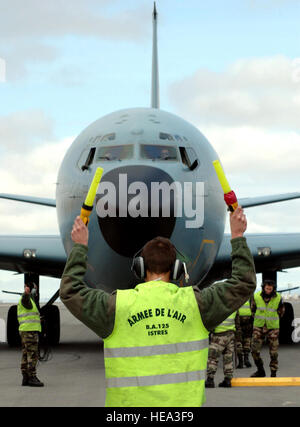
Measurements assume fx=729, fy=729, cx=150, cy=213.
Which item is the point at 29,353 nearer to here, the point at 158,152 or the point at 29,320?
the point at 29,320

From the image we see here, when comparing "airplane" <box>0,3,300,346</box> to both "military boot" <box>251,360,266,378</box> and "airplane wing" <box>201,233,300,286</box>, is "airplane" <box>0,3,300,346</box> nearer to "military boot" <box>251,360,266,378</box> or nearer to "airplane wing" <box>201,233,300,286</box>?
"military boot" <box>251,360,266,378</box>

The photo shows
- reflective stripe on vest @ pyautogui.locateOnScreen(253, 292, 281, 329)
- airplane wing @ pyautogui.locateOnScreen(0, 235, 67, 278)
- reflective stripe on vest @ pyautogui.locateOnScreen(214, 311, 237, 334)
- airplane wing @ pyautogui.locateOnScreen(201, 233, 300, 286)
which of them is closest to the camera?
reflective stripe on vest @ pyautogui.locateOnScreen(214, 311, 237, 334)

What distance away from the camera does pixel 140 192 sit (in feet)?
31.4

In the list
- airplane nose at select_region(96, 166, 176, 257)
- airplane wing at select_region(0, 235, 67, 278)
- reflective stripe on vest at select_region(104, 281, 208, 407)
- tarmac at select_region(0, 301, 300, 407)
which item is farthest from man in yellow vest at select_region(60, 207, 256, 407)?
airplane wing at select_region(0, 235, 67, 278)

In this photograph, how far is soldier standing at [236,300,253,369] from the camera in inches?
526

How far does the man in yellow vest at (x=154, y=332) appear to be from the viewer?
3535 mm

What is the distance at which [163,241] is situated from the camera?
148 inches

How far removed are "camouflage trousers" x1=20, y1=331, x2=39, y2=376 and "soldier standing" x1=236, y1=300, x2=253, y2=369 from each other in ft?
13.4

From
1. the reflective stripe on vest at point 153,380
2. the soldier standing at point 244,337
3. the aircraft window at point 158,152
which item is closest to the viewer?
the reflective stripe on vest at point 153,380

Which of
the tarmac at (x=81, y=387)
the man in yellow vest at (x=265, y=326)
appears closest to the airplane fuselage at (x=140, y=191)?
the man in yellow vest at (x=265, y=326)

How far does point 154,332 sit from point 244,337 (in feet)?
35.0

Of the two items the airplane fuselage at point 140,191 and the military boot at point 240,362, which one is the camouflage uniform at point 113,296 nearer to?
the airplane fuselage at point 140,191
